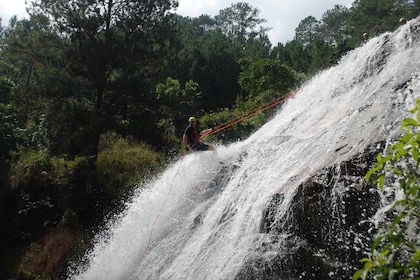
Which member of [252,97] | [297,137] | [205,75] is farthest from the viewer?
[205,75]

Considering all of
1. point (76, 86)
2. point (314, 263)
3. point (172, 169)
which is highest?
point (76, 86)

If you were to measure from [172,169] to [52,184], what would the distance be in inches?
237

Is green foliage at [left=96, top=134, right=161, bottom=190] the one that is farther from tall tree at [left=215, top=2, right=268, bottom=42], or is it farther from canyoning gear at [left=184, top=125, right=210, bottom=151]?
tall tree at [left=215, top=2, right=268, bottom=42]

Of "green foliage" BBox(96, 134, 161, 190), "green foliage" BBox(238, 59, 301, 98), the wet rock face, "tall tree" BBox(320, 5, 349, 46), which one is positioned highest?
"tall tree" BBox(320, 5, 349, 46)

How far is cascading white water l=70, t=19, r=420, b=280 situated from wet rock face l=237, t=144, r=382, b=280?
0.23m

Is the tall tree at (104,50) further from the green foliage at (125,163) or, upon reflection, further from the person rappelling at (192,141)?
the person rappelling at (192,141)

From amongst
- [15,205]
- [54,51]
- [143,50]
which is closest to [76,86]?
[54,51]

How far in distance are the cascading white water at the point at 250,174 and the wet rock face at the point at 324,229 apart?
23 cm

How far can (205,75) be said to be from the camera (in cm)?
3803

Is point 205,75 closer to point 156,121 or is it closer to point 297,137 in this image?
point 156,121

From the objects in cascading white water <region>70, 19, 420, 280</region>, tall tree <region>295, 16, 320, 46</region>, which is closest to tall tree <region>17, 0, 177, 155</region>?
cascading white water <region>70, 19, 420, 280</region>

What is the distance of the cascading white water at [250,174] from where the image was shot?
703 cm

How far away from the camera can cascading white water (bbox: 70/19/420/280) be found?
7.03 metres

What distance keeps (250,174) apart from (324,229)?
8.75 feet
